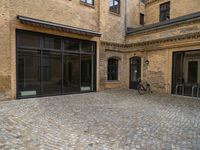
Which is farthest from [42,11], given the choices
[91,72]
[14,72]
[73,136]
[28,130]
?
[73,136]

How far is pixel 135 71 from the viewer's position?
13.6 m

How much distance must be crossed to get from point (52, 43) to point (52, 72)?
1.66 m

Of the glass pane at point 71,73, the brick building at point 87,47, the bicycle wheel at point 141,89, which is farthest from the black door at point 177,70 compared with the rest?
the glass pane at point 71,73

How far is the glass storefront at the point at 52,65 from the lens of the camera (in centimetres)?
878

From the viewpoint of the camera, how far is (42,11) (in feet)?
30.0

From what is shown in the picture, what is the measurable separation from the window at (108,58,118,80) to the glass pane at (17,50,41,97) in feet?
18.7

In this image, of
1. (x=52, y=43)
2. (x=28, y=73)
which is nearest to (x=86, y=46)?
(x=52, y=43)

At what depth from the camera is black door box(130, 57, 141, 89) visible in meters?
13.3

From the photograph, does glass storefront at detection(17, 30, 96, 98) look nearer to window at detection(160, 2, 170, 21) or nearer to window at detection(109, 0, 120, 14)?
window at detection(109, 0, 120, 14)

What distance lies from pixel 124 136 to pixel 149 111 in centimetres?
286

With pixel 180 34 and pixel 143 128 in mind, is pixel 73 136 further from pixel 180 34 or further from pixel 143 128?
pixel 180 34

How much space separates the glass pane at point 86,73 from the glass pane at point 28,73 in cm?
297

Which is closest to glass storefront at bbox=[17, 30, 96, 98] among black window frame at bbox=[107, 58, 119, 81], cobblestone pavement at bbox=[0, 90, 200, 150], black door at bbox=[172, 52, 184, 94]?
black window frame at bbox=[107, 58, 119, 81]

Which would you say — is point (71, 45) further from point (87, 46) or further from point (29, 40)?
point (29, 40)
